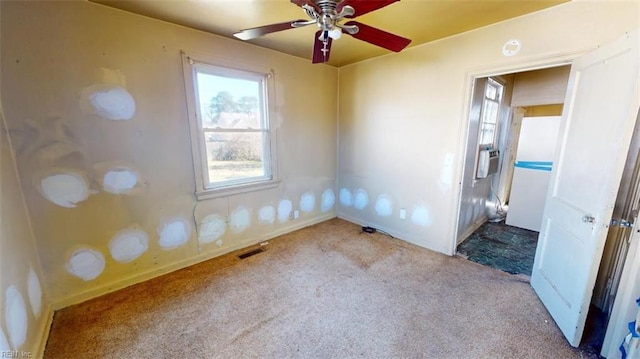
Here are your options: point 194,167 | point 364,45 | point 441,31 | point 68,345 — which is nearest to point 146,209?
point 194,167

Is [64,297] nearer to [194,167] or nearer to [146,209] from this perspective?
[146,209]

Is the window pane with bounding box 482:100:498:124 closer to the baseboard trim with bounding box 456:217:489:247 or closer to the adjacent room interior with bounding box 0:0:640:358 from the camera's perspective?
the adjacent room interior with bounding box 0:0:640:358

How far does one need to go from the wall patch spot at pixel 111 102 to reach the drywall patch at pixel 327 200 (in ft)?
8.61

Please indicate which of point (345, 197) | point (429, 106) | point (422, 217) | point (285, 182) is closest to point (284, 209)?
point (285, 182)

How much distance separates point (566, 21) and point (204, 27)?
3.10 meters

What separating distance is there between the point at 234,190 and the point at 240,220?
1.30ft

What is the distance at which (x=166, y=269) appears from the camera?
2553 millimetres

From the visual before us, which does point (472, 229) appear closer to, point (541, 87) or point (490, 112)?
point (490, 112)

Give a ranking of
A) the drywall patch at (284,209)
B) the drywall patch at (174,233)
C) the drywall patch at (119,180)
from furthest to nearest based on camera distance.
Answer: the drywall patch at (284,209) < the drywall patch at (174,233) < the drywall patch at (119,180)

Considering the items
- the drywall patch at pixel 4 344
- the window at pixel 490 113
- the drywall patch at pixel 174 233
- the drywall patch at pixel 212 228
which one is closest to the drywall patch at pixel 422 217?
the window at pixel 490 113

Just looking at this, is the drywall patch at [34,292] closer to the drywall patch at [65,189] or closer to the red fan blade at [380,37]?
the drywall patch at [65,189]

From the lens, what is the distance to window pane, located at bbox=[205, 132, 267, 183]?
2744 mm

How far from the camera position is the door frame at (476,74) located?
2010 millimetres

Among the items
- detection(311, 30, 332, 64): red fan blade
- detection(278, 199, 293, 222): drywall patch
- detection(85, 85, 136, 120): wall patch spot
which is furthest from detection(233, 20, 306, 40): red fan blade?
detection(278, 199, 293, 222): drywall patch
